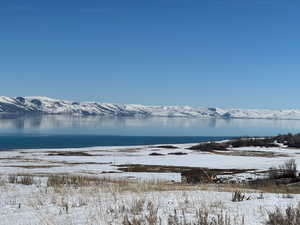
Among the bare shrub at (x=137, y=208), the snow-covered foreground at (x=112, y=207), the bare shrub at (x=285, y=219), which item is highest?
the bare shrub at (x=285, y=219)

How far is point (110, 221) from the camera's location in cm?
670

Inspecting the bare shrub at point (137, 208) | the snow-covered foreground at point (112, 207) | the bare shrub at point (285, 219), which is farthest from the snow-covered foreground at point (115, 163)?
the bare shrub at point (285, 219)

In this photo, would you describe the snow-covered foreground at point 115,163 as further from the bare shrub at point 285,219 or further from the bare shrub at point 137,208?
the bare shrub at point 285,219

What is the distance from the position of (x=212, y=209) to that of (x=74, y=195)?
343 centimetres

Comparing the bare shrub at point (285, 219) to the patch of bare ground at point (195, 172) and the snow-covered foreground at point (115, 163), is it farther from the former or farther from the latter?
the snow-covered foreground at point (115, 163)

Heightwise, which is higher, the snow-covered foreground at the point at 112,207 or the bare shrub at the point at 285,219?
the bare shrub at the point at 285,219

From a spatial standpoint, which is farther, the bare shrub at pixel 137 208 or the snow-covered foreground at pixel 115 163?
the snow-covered foreground at pixel 115 163

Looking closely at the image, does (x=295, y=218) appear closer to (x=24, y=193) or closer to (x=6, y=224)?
(x=6, y=224)

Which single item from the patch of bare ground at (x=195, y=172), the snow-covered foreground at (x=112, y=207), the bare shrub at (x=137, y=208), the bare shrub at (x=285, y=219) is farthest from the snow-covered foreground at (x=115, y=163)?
the bare shrub at (x=285, y=219)

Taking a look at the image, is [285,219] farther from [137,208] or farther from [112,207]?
[112,207]

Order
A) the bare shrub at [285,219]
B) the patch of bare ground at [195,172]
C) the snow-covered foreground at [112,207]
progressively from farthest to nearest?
the patch of bare ground at [195,172]
the snow-covered foreground at [112,207]
the bare shrub at [285,219]

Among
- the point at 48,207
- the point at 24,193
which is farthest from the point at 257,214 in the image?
the point at 24,193

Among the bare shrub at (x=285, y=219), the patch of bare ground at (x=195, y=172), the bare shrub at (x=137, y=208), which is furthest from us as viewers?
the patch of bare ground at (x=195, y=172)

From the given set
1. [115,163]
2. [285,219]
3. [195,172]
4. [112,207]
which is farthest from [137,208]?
[115,163]
